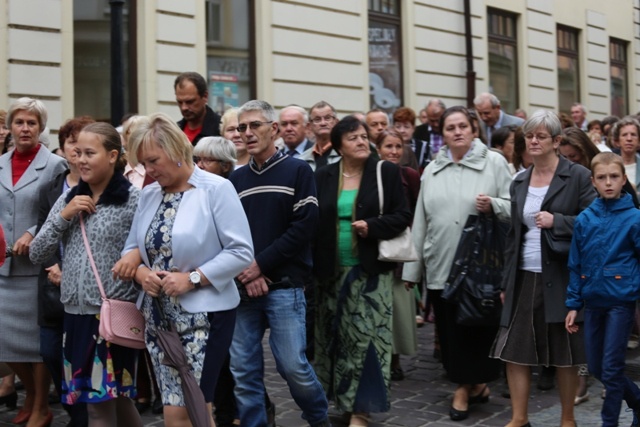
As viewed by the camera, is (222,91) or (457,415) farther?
(222,91)

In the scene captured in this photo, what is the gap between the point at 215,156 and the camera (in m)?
6.93

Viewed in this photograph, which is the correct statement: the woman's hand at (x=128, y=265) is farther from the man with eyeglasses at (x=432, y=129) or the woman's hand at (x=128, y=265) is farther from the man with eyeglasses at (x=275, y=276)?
the man with eyeglasses at (x=432, y=129)

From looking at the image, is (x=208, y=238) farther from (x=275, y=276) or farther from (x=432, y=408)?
(x=432, y=408)

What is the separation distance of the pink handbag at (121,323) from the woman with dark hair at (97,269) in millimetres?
78

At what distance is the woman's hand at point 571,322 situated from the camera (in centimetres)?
621

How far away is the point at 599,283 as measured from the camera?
19.7ft

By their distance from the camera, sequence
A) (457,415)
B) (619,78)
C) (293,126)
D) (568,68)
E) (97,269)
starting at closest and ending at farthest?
(97,269) < (457,415) < (293,126) < (568,68) < (619,78)

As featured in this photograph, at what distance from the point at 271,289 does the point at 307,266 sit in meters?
0.27

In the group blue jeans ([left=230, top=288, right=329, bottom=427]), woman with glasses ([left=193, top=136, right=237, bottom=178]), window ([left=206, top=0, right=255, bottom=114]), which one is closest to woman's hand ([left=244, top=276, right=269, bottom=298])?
blue jeans ([left=230, top=288, right=329, bottom=427])

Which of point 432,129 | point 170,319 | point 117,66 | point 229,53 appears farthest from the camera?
point 229,53

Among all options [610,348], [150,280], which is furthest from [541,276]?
[150,280]

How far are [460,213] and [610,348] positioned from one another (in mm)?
1506

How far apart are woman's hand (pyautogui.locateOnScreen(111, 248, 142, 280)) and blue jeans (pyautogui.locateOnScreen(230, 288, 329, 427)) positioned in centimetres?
107

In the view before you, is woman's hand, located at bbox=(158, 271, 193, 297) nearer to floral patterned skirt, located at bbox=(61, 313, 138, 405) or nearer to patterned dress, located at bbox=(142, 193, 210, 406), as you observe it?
patterned dress, located at bbox=(142, 193, 210, 406)
